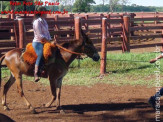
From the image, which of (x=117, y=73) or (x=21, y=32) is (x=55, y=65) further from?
(x=21, y=32)

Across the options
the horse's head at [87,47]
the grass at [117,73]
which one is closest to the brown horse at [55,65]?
the horse's head at [87,47]

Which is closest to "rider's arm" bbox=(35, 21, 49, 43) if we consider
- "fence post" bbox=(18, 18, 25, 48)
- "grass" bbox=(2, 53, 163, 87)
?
"grass" bbox=(2, 53, 163, 87)

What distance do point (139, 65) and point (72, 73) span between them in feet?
8.57

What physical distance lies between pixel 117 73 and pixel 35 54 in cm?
476

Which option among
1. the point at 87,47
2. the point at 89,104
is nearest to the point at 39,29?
the point at 87,47

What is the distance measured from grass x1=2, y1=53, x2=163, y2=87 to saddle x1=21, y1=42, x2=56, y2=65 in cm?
262

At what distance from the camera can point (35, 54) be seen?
7016mm

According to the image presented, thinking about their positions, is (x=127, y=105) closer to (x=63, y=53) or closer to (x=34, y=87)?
(x=63, y=53)

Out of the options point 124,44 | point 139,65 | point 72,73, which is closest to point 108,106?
point 72,73

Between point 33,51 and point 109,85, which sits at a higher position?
point 33,51

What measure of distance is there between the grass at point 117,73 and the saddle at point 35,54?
262 centimetres

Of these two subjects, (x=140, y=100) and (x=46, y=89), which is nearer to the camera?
(x=140, y=100)

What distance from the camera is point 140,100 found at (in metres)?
7.95

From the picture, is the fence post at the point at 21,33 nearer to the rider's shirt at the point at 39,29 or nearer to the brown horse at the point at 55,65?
the brown horse at the point at 55,65
